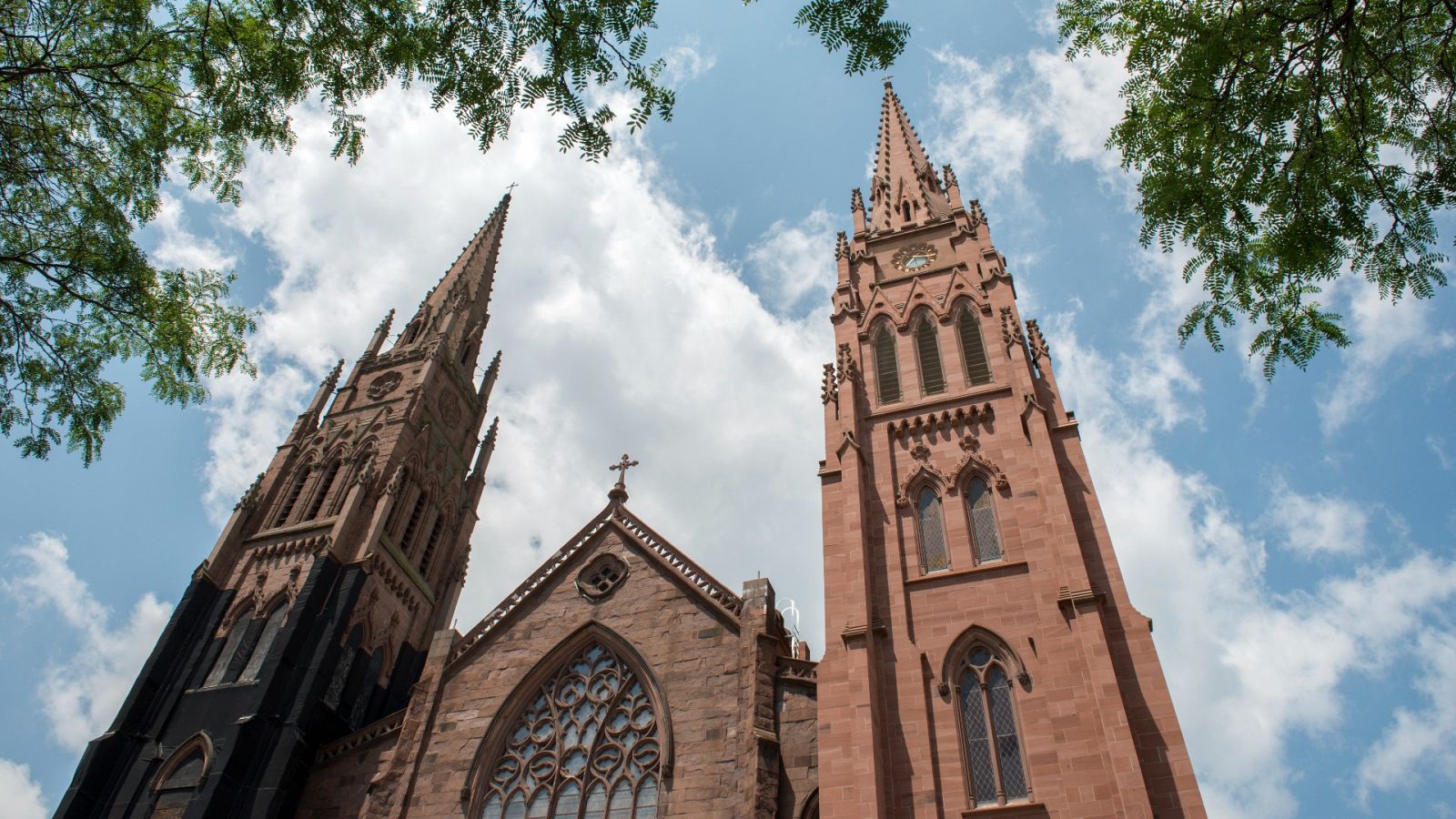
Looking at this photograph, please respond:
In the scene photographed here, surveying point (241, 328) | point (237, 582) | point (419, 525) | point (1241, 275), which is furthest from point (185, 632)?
point (1241, 275)

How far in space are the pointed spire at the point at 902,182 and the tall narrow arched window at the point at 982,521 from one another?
41.3ft

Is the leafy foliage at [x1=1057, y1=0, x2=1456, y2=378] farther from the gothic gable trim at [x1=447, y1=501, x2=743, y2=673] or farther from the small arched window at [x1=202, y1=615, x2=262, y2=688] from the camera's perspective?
the small arched window at [x1=202, y1=615, x2=262, y2=688]

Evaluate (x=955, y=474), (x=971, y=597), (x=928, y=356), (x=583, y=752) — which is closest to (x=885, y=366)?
(x=928, y=356)

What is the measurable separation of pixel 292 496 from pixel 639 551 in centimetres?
1564

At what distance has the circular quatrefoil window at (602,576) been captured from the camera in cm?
2234

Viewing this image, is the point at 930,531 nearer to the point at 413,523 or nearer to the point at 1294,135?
the point at 1294,135

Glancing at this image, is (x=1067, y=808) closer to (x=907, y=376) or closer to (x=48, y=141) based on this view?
(x=907, y=376)

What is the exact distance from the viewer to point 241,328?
10195 mm

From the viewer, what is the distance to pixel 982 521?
19125 millimetres

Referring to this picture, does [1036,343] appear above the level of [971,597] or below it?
above

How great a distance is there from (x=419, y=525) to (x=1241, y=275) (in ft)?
101

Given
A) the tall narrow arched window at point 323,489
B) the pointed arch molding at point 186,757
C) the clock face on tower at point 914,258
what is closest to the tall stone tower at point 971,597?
the clock face on tower at point 914,258

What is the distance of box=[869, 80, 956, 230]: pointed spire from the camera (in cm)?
3109

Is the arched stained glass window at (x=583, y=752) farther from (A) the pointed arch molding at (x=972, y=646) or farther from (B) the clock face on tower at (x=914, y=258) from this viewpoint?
(B) the clock face on tower at (x=914, y=258)
